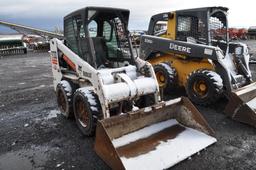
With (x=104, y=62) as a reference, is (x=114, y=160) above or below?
below

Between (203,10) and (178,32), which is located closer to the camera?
(203,10)

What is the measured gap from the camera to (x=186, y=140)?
409 centimetres

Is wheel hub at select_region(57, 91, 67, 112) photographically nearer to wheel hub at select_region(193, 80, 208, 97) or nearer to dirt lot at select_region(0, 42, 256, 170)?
dirt lot at select_region(0, 42, 256, 170)

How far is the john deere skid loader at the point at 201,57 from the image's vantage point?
5828 millimetres

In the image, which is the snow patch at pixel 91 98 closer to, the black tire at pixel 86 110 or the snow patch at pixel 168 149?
the black tire at pixel 86 110

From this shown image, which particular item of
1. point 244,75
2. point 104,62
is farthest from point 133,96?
point 244,75

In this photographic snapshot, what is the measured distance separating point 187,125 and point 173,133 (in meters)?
0.33

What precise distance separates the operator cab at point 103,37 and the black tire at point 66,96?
0.69 meters

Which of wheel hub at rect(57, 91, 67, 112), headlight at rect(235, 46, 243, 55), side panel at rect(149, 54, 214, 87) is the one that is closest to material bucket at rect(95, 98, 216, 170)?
wheel hub at rect(57, 91, 67, 112)

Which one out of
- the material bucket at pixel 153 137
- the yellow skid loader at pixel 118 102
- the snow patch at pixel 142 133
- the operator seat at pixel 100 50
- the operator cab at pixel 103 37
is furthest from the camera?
the operator seat at pixel 100 50

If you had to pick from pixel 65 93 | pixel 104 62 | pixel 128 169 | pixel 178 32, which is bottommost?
pixel 128 169

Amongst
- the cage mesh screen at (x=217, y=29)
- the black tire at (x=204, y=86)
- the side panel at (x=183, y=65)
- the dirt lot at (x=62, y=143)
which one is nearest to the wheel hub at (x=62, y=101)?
the dirt lot at (x=62, y=143)

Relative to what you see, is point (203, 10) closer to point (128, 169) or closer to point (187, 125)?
point (187, 125)

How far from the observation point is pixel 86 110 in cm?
459
